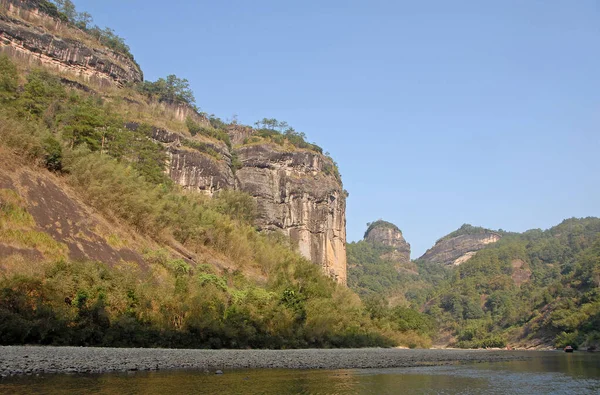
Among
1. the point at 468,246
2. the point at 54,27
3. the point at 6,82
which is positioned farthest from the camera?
the point at 468,246

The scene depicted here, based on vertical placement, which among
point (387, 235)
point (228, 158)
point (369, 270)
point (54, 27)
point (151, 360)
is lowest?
point (151, 360)

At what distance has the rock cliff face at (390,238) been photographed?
188375mm

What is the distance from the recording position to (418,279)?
553 feet

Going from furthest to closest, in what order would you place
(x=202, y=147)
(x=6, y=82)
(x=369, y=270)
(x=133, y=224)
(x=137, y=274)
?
(x=369, y=270) < (x=202, y=147) < (x=6, y=82) < (x=133, y=224) < (x=137, y=274)

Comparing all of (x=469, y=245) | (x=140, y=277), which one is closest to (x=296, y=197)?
(x=140, y=277)

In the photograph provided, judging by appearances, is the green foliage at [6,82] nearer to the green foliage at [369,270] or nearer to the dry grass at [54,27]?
the dry grass at [54,27]

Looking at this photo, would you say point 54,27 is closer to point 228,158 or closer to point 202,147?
point 202,147

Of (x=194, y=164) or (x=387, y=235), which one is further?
(x=387, y=235)

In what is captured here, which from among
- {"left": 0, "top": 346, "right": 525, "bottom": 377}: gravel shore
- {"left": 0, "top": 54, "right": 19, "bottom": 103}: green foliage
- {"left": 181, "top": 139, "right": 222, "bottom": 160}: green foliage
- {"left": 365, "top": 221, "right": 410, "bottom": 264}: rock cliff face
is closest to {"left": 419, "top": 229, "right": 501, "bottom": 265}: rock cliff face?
{"left": 365, "top": 221, "right": 410, "bottom": 264}: rock cliff face

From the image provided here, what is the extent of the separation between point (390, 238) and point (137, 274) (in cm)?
17324

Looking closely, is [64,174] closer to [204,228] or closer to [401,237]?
[204,228]

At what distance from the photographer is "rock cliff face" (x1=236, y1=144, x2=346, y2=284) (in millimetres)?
64875

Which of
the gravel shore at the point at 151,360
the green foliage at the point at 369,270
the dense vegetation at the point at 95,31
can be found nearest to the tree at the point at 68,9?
the dense vegetation at the point at 95,31

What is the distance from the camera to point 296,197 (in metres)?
66.3
